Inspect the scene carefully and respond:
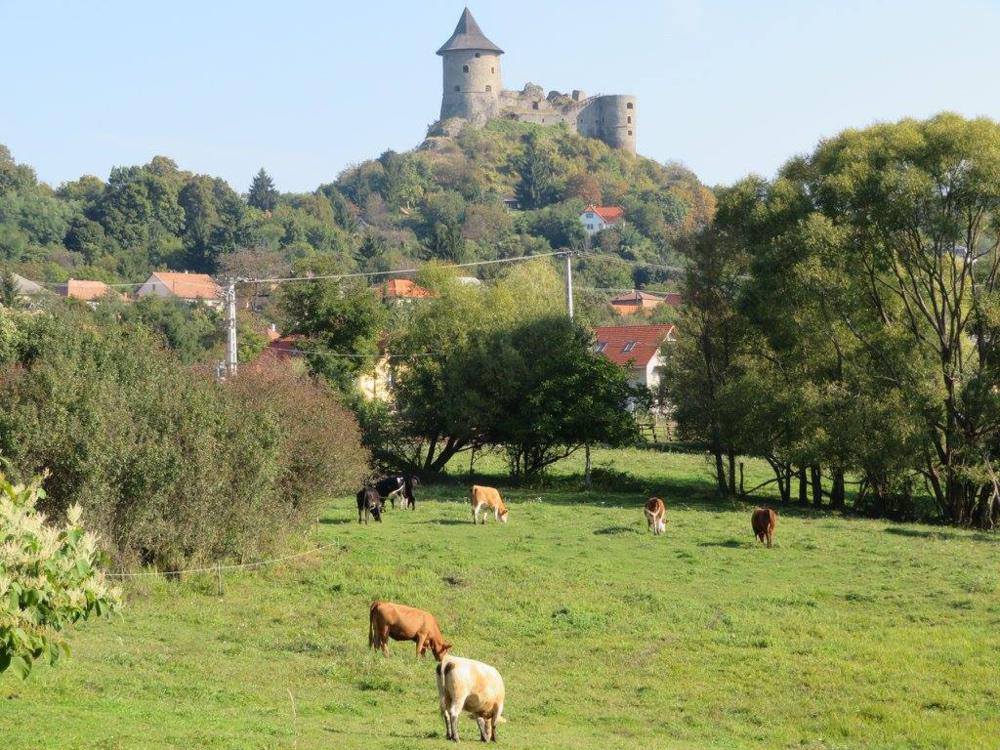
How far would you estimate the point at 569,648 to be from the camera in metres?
18.4

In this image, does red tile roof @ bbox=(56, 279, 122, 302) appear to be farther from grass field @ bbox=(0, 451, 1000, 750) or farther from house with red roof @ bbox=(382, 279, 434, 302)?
grass field @ bbox=(0, 451, 1000, 750)

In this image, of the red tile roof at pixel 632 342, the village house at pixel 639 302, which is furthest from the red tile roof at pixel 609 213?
the red tile roof at pixel 632 342

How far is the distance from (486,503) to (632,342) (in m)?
49.8

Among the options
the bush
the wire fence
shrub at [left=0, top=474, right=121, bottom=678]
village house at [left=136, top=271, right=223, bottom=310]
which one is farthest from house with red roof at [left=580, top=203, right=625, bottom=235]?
shrub at [left=0, top=474, right=121, bottom=678]

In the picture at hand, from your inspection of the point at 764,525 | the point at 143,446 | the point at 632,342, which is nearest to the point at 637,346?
the point at 632,342

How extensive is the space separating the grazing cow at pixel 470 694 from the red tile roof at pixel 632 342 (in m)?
63.5

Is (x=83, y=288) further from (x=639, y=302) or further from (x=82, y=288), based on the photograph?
(x=639, y=302)

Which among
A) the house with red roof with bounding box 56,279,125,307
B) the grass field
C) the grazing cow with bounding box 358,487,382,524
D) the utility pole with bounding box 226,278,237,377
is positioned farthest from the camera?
the house with red roof with bounding box 56,279,125,307

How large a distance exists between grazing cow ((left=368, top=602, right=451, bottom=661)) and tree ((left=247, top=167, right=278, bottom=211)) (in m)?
147

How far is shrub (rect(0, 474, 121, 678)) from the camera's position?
24.9 feet

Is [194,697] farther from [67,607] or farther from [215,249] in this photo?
[215,249]

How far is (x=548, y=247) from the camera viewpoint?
14450cm

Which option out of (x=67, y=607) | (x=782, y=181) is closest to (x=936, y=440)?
(x=782, y=181)

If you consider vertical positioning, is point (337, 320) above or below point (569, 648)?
above
